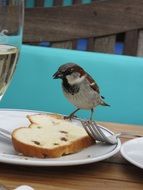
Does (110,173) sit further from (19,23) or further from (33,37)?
(33,37)

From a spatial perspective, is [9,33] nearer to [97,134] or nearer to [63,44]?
[97,134]


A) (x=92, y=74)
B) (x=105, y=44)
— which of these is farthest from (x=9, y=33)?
(x=105, y=44)

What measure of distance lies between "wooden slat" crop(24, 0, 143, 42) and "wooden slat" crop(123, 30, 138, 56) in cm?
2

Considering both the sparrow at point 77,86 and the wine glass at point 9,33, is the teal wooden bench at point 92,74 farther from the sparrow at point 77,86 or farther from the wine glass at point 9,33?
the wine glass at point 9,33

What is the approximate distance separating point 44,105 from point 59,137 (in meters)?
0.74

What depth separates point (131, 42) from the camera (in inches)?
74.3

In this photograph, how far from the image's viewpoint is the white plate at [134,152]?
67 cm

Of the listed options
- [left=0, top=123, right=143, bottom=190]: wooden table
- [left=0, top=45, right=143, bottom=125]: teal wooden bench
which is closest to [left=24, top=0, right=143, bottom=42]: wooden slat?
[left=0, top=45, right=143, bottom=125]: teal wooden bench

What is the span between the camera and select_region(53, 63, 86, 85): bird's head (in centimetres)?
80

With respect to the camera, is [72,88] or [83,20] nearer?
[72,88]

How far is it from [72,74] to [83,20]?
115cm

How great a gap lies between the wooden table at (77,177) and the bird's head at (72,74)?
154 mm

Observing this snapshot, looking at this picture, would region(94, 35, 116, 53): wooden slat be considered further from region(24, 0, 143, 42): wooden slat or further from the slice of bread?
the slice of bread

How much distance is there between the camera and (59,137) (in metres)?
0.74
